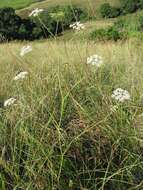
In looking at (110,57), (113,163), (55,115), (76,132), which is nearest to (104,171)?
(113,163)

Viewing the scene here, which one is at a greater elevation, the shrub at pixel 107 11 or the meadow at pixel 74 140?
the meadow at pixel 74 140

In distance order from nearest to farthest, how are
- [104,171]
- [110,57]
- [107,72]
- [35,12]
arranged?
[104,171], [35,12], [107,72], [110,57]

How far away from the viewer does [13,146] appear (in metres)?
2.76

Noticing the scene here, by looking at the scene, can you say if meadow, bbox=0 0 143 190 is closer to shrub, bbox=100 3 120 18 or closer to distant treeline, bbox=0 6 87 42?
distant treeline, bbox=0 6 87 42

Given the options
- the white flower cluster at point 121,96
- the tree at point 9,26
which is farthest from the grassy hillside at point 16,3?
the white flower cluster at point 121,96

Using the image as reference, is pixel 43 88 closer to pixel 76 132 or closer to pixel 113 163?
pixel 76 132

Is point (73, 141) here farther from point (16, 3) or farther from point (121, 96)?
point (16, 3)

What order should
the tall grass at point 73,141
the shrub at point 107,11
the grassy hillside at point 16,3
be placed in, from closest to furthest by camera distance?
the tall grass at point 73,141
the shrub at point 107,11
the grassy hillside at point 16,3

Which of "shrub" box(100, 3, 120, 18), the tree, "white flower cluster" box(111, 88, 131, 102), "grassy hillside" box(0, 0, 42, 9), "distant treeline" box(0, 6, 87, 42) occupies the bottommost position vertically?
"grassy hillside" box(0, 0, 42, 9)

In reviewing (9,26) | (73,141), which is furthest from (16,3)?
(73,141)

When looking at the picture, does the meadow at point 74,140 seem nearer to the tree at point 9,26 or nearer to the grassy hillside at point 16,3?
the tree at point 9,26

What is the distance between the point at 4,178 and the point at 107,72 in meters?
1.48

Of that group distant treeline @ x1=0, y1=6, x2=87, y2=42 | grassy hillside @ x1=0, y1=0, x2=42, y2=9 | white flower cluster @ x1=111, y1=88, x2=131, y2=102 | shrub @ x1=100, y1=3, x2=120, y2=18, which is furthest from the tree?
grassy hillside @ x1=0, y1=0, x2=42, y2=9

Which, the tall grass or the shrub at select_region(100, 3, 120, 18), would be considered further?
the shrub at select_region(100, 3, 120, 18)
